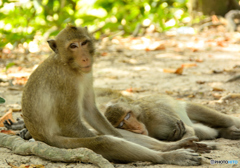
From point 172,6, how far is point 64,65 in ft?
27.3

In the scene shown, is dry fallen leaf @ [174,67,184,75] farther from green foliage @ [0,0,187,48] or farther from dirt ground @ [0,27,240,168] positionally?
green foliage @ [0,0,187,48]

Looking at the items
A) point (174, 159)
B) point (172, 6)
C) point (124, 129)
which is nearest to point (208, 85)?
point (124, 129)

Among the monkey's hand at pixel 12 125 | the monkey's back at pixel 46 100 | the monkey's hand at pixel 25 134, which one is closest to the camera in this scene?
the monkey's back at pixel 46 100

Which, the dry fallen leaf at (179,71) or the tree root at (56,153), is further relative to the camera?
the dry fallen leaf at (179,71)

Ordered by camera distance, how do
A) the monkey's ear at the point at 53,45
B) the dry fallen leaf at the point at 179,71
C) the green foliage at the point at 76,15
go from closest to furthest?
1. the monkey's ear at the point at 53,45
2. the dry fallen leaf at the point at 179,71
3. the green foliage at the point at 76,15

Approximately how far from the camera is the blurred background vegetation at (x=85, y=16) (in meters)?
7.77

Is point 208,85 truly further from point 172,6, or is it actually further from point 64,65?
point 172,6

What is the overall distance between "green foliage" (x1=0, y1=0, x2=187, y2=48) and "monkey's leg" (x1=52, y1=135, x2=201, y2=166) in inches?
182

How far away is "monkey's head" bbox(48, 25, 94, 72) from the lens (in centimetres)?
319

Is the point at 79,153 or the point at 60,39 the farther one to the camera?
the point at 60,39

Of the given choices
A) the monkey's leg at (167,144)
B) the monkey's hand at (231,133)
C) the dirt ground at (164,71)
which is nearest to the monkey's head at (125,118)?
the monkey's leg at (167,144)

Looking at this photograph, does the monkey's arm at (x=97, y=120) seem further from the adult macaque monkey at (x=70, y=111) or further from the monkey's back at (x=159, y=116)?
the monkey's back at (x=159, y=116)

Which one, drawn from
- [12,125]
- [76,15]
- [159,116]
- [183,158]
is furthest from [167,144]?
[76,15]

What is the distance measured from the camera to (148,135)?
3691 mm
